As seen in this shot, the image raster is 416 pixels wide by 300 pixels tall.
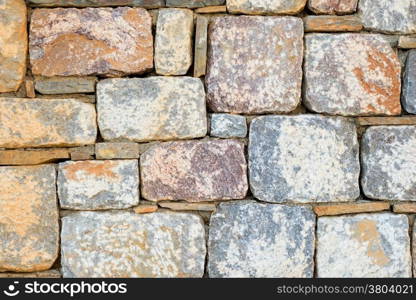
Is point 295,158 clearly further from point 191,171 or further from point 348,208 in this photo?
point 191,171

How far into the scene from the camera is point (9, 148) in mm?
2113

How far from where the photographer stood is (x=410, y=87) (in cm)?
221

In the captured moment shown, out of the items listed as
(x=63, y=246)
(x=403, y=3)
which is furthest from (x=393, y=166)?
(x=63, y=246)

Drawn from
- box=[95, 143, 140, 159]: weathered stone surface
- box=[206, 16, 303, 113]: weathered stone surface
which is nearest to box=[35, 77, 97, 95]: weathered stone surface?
box=[95, 143, 140, 159]: weathered stone surface

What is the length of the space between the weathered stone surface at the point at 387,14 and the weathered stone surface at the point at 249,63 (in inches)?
14.0

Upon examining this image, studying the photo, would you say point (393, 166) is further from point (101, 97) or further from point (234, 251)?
point (101, 97)

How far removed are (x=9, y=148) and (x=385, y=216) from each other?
1678 mm

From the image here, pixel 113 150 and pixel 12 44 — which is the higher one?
pixel 12 44

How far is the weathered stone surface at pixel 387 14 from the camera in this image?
2193mm

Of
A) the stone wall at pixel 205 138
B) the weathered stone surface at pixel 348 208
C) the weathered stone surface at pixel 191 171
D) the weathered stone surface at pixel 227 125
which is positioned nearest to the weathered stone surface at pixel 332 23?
the stone wall at pixel 205 138

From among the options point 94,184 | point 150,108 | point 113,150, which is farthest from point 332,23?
point 94,184

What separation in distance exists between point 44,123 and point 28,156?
0.16 m

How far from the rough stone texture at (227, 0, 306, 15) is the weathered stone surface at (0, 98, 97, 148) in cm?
77

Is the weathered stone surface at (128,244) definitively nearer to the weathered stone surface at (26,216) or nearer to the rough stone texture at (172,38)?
the weathered stone surface at (26,216)
